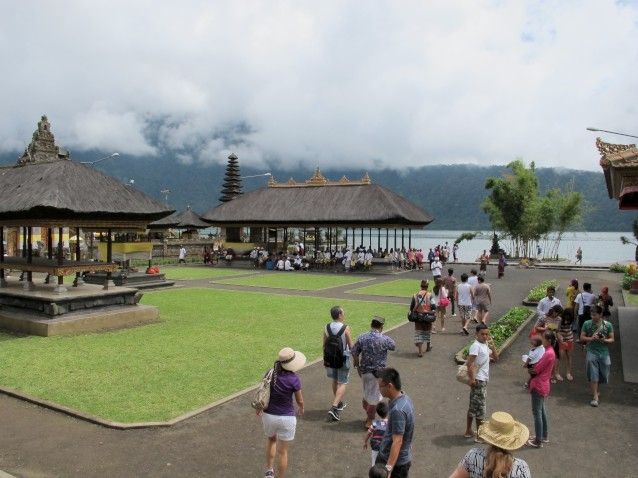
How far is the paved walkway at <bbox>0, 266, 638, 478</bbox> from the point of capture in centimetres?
649

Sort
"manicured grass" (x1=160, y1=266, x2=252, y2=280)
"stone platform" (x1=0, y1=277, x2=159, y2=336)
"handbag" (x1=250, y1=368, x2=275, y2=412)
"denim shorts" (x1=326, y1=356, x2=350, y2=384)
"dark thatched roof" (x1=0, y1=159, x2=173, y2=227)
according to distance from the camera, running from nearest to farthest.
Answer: "handbag" (x1=250, y1=368, x2=275, y2=412), "denim shorts" (x1=326, y1=356, x2=350, y2=384), "stone platform" (x1=0, y1=277, x2=159, y2=336), "dark thatched roof" (x1=0, y1=159, x2=173, y2=227), "manicured grass" (x1=160, y1=266, x2=252, y2=280)

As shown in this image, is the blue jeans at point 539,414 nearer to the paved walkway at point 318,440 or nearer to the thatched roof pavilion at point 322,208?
the paved walkway at point 318,440

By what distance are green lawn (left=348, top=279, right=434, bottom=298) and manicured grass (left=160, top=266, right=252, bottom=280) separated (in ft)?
31.4

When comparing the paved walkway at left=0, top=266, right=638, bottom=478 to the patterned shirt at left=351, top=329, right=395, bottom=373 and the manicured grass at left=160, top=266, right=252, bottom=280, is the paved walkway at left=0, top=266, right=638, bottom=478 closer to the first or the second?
the patterned shirt at left=351, top=329, right=395, bottom=373

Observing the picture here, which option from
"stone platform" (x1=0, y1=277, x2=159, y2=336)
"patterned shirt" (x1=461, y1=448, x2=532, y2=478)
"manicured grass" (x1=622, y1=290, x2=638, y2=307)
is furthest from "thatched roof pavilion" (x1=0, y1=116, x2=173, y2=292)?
"manicured grass" (x1=622, y1=290, x2=638, y2=307)

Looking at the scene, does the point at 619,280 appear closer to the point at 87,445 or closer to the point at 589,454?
the point at 589,454

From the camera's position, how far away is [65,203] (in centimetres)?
1446

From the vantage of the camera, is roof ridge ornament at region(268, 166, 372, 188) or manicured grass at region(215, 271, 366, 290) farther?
roof ridge ornament at region(268, 166, 372, 188)

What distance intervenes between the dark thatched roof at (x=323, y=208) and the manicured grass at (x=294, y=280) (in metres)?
5.48

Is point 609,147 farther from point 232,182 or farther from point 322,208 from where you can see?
point 232,182

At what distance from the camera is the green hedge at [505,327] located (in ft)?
41.9

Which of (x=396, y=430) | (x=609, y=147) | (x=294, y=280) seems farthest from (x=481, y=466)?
(x=294, y=280)

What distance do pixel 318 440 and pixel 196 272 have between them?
26.5 m

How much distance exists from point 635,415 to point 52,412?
9177mm
